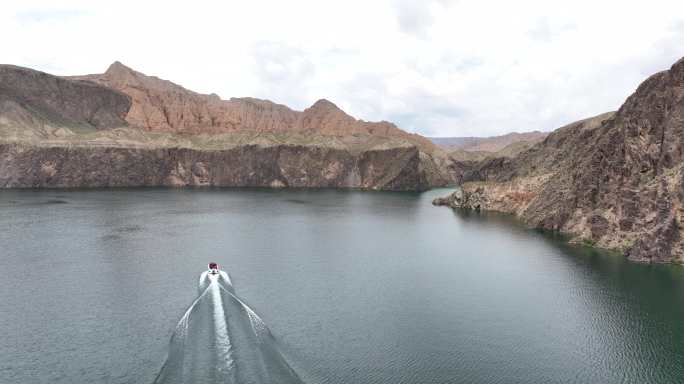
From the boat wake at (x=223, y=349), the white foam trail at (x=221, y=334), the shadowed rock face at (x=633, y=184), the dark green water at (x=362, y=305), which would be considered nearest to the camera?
the boat wake at (x=223, y=349)

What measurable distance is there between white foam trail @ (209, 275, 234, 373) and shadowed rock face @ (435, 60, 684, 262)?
79756mm

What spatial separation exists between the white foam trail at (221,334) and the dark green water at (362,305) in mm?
4231

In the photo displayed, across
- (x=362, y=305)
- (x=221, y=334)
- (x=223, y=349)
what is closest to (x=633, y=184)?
(x=362, y=305)

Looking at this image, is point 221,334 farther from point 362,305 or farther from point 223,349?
point 362,305

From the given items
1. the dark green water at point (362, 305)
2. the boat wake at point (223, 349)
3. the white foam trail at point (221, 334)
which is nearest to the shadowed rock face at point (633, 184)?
the dark green water at point (362, 305)

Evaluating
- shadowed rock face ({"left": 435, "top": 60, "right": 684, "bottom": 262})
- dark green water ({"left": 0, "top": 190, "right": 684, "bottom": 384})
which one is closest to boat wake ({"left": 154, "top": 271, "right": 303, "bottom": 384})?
dark green water ({"left": 0, "top": 190, "right": 684, "bottom": 384})

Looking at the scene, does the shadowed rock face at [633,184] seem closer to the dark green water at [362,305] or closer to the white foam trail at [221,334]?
the dark green water at [362,305]

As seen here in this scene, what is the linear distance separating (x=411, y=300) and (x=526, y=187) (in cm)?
11996

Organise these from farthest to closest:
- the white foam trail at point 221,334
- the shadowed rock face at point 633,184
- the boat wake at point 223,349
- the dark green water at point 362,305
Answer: the shadowed rock face at point 633,184 → the white foam trail at point 221,334 → the dark green water at point 362,305 → the boat wake at point 223,349

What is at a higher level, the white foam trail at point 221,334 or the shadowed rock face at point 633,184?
the shadowed rock face at point 633,184

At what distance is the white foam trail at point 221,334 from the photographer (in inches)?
2016

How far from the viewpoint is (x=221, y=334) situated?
60.4m

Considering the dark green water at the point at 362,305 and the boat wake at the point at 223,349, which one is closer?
the boat wake at the point at 223,349

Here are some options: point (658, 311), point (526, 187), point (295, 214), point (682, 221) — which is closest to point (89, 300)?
point (658, 311)
